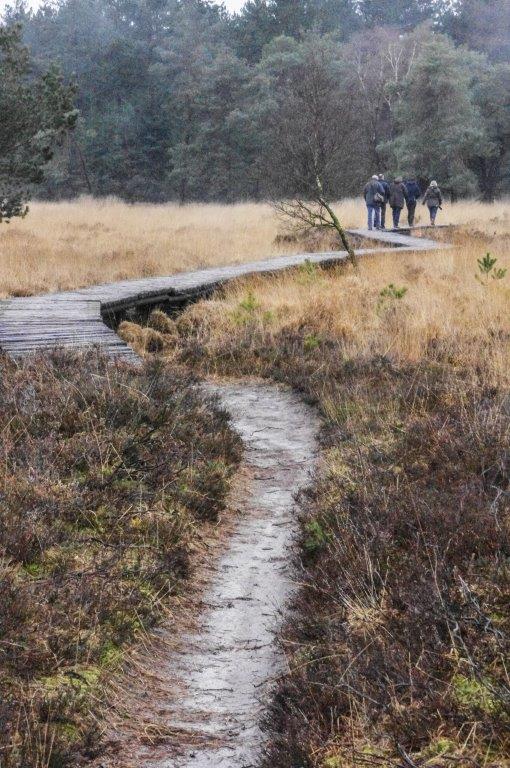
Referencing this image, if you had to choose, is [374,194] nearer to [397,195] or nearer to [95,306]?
[397,195]

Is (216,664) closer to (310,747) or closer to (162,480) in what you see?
(310,747)

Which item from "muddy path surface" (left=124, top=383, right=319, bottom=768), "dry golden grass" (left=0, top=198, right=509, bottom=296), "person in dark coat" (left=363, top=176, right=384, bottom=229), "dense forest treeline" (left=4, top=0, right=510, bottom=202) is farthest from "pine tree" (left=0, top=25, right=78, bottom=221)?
"dense forest treeline" (left=4, top=0, right=510, bottom=202)

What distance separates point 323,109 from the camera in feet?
62.8

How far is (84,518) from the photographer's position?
4.78 m

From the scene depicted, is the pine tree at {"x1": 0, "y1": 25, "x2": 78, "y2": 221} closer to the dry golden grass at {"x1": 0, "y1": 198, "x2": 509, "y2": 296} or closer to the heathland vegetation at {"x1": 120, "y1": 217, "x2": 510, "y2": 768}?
the dry golden grass at {"x1": 0, "y1": 198, "x2": 509, "y2": 296}

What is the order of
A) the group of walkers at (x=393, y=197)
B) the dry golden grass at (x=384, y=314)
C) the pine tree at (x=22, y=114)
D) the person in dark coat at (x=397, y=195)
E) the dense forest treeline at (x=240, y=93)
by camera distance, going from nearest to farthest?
the dry golden grass at (x=384, y=314)
the pine tree at (x=22, y=114)
the group of walkers at (x=393, y=197)
the person in dark coat at (x=397, y=195)
the dense forest treeline at (x=240, y=93)

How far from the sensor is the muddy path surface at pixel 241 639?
10.5 ft

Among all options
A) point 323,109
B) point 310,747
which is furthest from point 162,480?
point 323,109

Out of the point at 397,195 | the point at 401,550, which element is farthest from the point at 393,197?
the point at 401,550

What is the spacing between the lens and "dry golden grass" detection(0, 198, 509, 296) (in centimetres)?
1517

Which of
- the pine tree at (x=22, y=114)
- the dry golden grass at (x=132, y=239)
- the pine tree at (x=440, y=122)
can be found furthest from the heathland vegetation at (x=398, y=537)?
the pine tree at (x=440, y=122)

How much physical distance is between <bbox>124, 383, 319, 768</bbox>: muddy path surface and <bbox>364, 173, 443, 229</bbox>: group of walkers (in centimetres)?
1954

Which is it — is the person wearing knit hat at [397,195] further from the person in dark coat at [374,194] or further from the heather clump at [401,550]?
the heather clump at [401,550]

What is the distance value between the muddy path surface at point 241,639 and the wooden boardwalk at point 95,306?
271cm
